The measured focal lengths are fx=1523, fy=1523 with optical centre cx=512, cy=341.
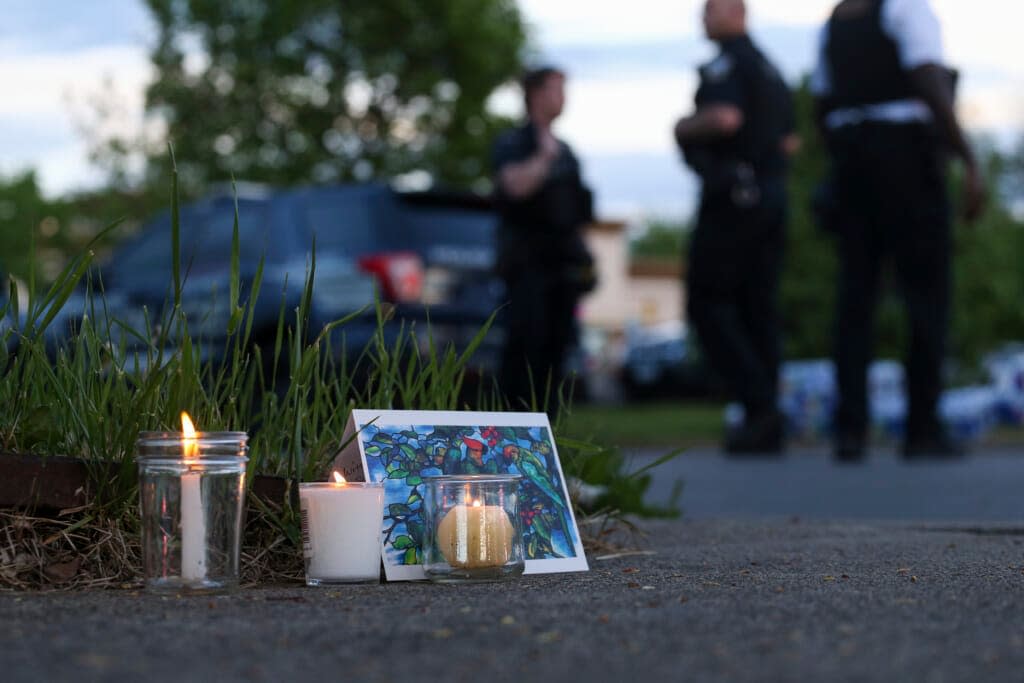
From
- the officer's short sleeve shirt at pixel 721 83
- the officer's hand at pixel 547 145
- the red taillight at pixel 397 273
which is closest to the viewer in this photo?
the officer's hand at pixel 547 145

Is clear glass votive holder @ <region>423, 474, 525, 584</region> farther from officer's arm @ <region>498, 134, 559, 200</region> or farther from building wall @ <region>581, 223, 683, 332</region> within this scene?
building wall @ <region>581, 223, 683, 332</region>

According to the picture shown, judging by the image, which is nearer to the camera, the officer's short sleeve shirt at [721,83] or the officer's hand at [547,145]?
the officer's hand at [547,145]

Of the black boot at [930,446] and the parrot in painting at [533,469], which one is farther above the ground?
the parrot in painting at [533,469]

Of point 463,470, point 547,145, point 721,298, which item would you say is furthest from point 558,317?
point 463,470


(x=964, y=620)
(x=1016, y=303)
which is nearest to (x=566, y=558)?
(x=964, y=620)

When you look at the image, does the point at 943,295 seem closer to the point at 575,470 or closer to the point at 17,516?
the point at 575,470

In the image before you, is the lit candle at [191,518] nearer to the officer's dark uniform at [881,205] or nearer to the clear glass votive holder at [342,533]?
the clear glass votive holder at [342,533]

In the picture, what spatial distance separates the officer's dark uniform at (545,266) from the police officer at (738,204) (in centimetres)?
112

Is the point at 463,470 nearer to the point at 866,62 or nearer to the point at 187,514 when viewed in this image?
the point at 187,514

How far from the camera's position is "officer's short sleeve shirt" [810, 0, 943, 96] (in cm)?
714

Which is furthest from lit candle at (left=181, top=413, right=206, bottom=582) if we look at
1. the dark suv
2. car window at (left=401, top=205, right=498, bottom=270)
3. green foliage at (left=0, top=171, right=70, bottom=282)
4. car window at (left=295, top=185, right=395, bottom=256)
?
green foliage at (left=0, top=171, right=70, bottom=282)

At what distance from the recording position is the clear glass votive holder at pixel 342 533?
9.21ft

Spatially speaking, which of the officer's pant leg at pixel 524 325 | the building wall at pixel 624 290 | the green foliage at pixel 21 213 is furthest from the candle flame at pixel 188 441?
the building wall at pixel 624 290

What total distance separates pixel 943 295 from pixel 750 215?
1049mm
